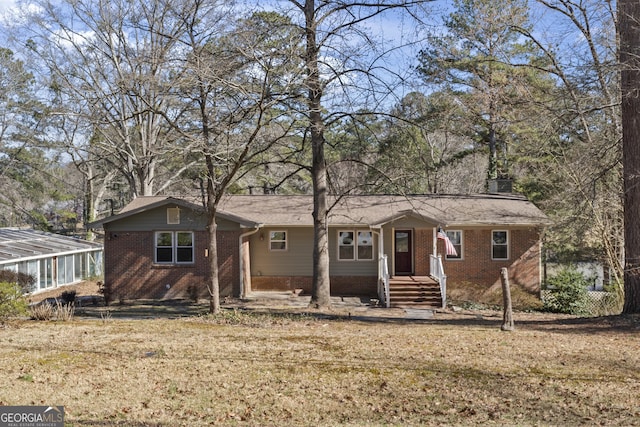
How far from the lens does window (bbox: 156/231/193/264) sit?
22.3 metres

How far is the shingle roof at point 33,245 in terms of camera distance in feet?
73.4

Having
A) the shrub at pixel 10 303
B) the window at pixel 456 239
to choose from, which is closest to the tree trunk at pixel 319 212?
the window at pixel 456 239

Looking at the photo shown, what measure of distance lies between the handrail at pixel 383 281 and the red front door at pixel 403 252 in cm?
181

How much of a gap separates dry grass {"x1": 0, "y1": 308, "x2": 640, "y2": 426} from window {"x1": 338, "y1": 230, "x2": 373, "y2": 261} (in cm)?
1079

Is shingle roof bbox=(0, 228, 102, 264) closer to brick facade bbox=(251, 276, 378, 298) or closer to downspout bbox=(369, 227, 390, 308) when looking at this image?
brick facade bbox=(251, 276, 378, 298)

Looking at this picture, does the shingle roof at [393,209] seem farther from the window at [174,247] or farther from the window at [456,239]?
the window at [174,247]

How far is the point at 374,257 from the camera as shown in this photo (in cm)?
2353

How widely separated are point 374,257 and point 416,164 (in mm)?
5407

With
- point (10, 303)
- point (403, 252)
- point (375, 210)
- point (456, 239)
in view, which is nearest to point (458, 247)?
point (456, 239)

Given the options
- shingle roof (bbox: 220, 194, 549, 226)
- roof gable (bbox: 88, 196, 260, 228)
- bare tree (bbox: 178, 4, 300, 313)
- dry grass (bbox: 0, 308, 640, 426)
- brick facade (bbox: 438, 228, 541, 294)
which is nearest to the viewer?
dry grass (bbox: 0, 308, 640, 426)

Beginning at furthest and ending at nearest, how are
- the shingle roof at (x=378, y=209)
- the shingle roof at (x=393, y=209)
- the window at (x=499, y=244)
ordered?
the window at (x=499, y=244) < the shingle roof at (x=393, y=209) < the shingle roof at (x=378, y=209)

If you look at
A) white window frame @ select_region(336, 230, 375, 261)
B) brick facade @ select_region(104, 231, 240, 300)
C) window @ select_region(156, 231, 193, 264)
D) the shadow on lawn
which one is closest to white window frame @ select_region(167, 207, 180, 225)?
window @ select_region(156, 231, 193, 264)

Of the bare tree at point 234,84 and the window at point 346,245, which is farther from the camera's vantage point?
the window at point 346,245

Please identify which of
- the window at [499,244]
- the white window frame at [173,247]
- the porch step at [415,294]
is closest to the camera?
the porch step at [415,294]
